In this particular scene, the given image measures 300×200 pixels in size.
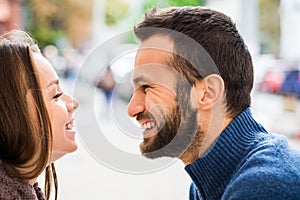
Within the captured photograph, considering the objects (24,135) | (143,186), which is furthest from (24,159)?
(143,186)

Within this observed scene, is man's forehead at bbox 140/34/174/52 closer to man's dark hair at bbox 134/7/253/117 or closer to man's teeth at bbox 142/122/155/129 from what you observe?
man's dark hair at bbox 134/7/253/117

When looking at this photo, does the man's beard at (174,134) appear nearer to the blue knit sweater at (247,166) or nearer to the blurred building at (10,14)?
the blue knit sweater at (247,166)

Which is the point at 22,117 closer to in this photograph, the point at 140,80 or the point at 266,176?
the point at 140,80

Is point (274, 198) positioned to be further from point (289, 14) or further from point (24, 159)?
point (289, 14)

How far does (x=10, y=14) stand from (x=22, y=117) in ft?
3.70

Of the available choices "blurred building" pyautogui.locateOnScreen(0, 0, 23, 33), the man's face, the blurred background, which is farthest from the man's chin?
"blurred building" pyautogui.locateOnScreen(0, 0, 23, 33)

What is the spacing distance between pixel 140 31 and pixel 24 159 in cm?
35

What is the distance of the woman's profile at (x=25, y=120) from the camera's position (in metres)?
0.90

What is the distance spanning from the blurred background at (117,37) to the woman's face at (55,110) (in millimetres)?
586

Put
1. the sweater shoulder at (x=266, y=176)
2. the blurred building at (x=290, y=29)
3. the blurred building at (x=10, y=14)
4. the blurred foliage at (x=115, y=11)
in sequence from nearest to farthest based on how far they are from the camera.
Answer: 1. the sweater shoulder at (x=266, y=176)
2. the blurred building at (x=10, y=14)
3. the blurred foliage at (x=115, y=11)
4. the blurred building at (x=290, y=29)

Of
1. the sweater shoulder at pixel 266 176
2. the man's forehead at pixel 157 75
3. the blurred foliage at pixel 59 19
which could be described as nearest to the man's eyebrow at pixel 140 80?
the man's forehead at pixel 157 75

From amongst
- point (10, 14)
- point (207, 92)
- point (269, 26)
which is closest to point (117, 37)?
point (10, 14)

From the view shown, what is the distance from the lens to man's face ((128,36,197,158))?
37.0 inches

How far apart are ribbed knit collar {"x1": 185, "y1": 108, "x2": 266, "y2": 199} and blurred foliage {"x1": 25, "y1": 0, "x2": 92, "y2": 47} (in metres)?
1.41
